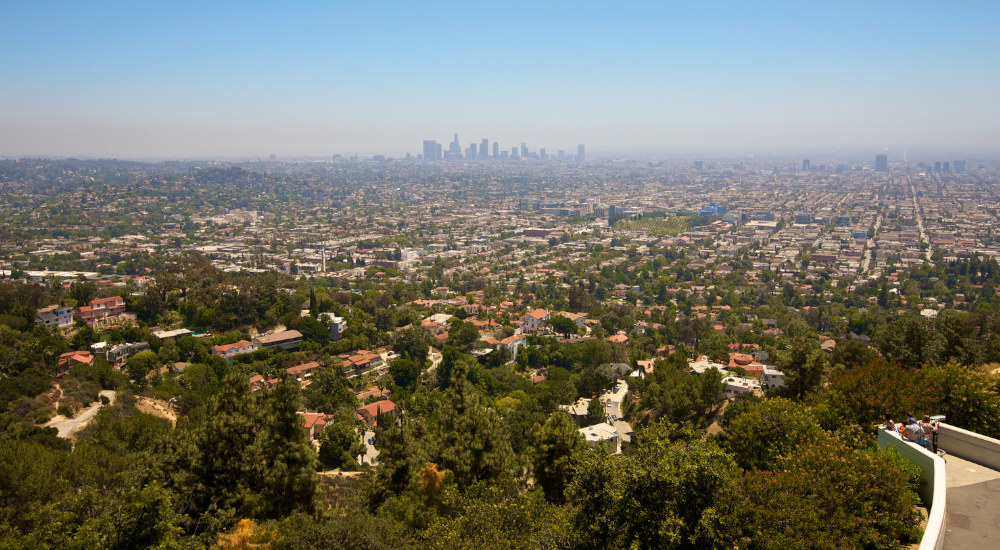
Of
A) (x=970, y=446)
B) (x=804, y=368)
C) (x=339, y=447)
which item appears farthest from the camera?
(x=339, y=447)

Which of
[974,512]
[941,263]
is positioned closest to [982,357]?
[974,512]

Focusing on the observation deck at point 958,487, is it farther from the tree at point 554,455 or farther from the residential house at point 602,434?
the residential house at point 602,434

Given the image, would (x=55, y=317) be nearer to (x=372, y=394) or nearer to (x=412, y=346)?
(x=372, y=394)

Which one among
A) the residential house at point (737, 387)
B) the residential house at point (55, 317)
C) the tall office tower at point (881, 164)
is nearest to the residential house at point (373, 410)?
the residential house at point (737, 387)

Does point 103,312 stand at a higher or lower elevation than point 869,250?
higher

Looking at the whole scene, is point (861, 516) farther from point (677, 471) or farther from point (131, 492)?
point (131, 492)

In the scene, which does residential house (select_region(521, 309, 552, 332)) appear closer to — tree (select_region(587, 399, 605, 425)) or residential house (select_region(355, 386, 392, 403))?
residential house (select_region(355, 386, 392, 403))

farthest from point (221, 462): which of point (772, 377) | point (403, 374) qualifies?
point (772, 377)
